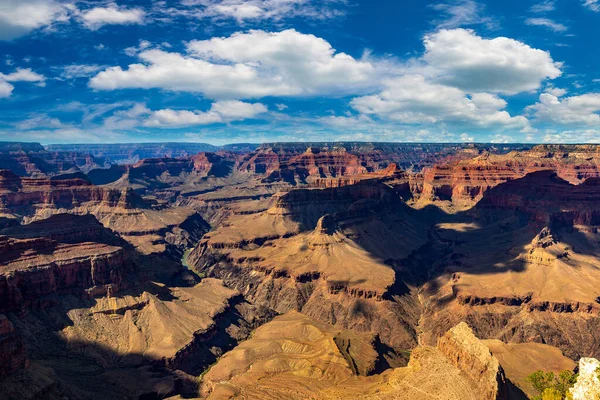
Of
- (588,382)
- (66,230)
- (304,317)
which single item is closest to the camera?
(588,382)

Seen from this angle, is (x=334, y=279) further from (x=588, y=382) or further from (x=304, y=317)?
(x=588, y=382)

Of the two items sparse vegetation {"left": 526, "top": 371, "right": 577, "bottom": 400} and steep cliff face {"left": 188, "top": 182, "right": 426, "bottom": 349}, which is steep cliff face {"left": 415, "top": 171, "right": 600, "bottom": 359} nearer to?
steep cliff face {"left": 188, "top": 182, "right": 426, "bottom": 349}

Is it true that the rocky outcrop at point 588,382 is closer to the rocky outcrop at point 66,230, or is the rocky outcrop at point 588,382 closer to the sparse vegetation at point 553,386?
the sparse vegetation at point 553,386

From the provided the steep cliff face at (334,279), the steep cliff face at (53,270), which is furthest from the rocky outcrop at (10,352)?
the steep cliff face at (334,279)

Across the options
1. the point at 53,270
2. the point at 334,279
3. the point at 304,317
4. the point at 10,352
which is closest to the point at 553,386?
the point at 304,317

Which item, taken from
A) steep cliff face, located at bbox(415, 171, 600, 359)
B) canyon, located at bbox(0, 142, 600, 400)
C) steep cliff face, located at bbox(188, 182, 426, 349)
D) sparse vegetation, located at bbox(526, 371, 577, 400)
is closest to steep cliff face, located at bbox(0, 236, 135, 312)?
canyon, located at bbox(0, 142, 600, 400)

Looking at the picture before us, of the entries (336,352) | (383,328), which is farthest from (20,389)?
(383,328)
